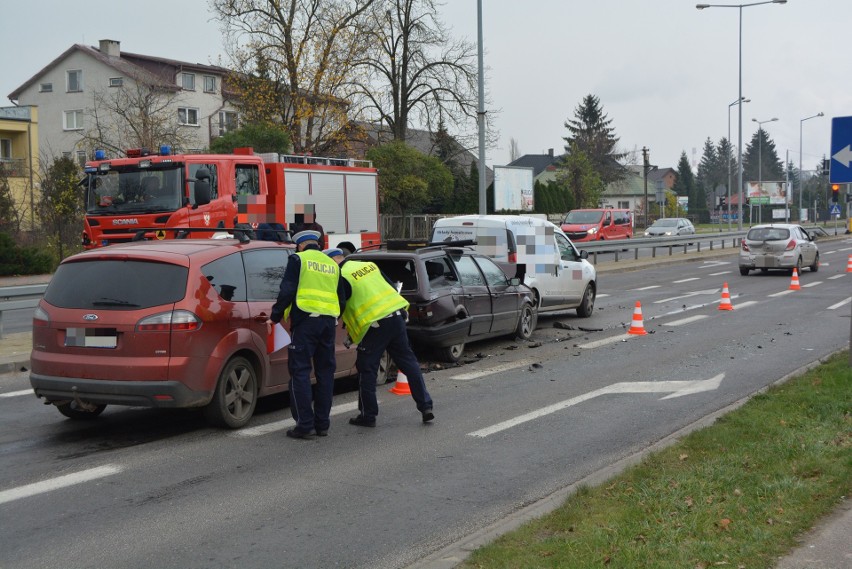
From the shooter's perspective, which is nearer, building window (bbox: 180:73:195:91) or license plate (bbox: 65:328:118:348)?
license plate (bbox: 65:328:118:348)

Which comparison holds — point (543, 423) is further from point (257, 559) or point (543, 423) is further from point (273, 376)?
point (257, 559)

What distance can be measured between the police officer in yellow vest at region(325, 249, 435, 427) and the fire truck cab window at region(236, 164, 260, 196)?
423 inches

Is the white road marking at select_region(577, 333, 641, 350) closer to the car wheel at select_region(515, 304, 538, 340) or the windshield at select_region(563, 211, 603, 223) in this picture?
the car wheel at select_region(515, 304, 538, 340)

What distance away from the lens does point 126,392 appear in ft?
25.0

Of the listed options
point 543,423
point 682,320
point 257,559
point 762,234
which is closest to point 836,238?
point 762,234

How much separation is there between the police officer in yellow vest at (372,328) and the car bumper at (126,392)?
4.75 ft

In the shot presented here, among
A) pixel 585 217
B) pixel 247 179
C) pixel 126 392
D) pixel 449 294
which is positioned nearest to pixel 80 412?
pixel 126 392

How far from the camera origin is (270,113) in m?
39.2

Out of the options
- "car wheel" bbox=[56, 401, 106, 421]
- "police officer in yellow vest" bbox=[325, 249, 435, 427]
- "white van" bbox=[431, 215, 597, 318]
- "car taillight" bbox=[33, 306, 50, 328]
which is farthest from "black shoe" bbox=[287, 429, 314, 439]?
"white van" bbox=[431, 215, 597, 318]

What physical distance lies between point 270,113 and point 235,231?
3125 cm

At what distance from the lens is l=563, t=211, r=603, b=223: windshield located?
1655 inches

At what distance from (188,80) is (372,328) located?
62.2 m

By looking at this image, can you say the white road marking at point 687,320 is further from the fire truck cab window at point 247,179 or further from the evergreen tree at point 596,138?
the evergreen tree at point 596,138

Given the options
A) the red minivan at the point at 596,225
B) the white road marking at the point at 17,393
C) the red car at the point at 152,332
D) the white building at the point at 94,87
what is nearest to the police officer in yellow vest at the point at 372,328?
the red car at the point at 152,332
